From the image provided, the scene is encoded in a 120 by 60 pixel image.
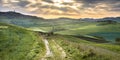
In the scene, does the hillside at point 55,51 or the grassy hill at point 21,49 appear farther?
the grassy hill at point 21,49

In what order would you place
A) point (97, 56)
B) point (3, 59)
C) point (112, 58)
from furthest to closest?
point (3, 59) < point (97, 56) < point (112, 58)

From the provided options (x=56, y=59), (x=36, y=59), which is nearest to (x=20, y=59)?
(x=36, y=59)

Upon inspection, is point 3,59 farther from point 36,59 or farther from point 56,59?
point 56,59

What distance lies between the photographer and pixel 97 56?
33.0 m

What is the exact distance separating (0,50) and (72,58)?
2828 cm

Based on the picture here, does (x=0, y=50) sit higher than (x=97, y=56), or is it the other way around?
(x=97, y=56)

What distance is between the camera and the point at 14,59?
43.6 meters

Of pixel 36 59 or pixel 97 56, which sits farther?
pixel 36 59

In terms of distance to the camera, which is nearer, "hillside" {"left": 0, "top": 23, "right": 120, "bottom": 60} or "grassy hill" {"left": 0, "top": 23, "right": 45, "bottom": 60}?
"hillside" {"left": 0, "top": 23, "right": 120, "bottom": 60}

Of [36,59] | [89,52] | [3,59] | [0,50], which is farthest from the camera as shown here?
[0,50]

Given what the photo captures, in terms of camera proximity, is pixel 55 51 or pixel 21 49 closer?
A: pixel 55 51

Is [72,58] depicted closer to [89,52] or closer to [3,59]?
[89,52]

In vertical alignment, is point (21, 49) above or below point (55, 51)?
below

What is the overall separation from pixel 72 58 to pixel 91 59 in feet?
13.8
